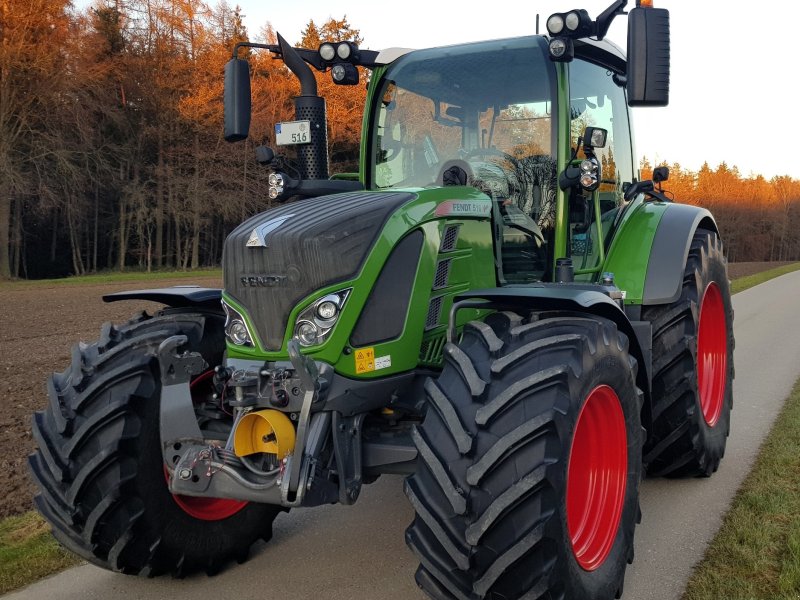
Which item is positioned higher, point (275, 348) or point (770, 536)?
point (275, 348)

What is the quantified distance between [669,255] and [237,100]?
262 cm

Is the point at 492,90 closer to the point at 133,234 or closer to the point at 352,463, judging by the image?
the point at 352,463

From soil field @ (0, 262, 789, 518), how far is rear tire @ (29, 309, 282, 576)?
1566mm

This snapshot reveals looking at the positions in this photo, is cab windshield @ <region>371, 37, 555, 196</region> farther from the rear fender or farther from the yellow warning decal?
the yellow warning decal

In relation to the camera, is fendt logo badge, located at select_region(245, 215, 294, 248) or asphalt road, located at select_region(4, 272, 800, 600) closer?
fendt logo badge, located at select_region(245, 215, 294, 248)

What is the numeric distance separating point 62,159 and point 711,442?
84.2 ft

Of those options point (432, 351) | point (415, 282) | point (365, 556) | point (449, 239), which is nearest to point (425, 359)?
point (432, 351)

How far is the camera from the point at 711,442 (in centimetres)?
478

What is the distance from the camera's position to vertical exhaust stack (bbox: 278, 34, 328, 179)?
3.93 meters

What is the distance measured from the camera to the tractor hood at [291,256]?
3092 mm

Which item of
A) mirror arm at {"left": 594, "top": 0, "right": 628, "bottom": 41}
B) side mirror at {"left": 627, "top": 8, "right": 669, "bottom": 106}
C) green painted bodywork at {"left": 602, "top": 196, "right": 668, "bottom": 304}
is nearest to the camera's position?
side mirror at {"left": 627, "top": 8, "right": 669, "bottom": 106}

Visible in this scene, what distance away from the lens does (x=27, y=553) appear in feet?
12.8

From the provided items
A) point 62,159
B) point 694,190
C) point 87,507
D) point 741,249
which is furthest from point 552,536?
point 741,249

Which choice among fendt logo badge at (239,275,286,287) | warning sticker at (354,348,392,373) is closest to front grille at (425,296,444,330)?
warning sticker at (354,348,392,373)
